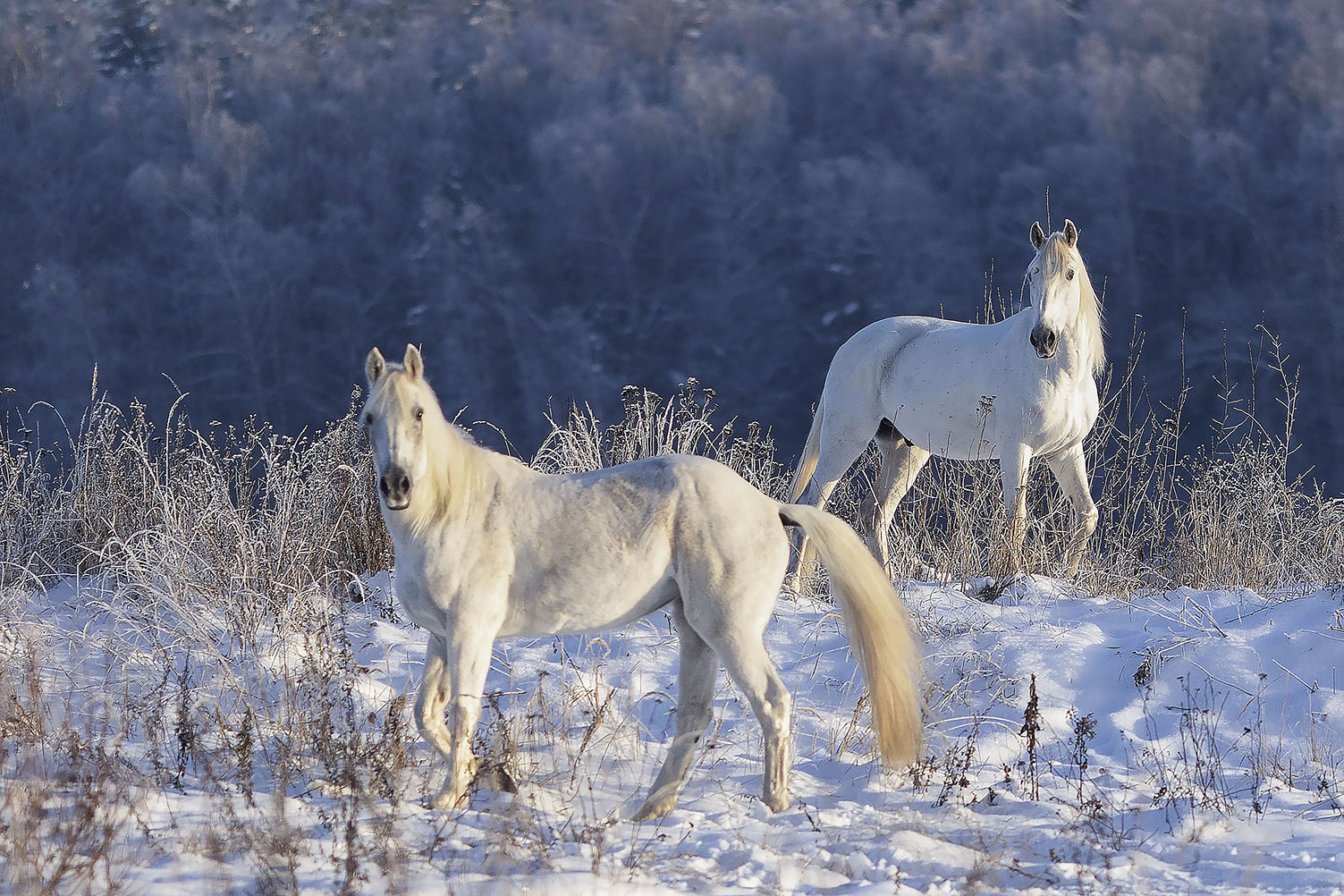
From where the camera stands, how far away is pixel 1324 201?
2661 cm

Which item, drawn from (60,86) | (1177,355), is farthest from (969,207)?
(60,86)

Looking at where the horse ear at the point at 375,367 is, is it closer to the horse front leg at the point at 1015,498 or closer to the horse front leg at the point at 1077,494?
the horse front leg at the point at 1015,498

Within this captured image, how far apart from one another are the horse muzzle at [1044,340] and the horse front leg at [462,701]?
13.5 feet

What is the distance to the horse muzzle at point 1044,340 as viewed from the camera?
6.77 m

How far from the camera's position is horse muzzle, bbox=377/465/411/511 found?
3.58 meters

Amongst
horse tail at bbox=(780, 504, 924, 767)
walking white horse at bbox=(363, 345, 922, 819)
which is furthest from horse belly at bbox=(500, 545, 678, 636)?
horse tail at bbox=(780, 504, 924, 767)

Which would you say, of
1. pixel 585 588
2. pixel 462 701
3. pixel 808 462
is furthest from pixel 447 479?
pixel 808 462

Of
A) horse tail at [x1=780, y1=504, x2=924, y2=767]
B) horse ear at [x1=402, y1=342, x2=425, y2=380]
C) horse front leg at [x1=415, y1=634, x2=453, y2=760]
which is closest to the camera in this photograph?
horse ear at [x1=402, y1=342, x2=425, y2=380]

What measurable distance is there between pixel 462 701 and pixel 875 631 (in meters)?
1.45

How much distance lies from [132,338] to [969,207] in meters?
20.0

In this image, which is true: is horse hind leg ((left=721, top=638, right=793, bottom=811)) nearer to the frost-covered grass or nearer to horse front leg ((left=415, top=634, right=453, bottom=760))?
the frost-covered grass

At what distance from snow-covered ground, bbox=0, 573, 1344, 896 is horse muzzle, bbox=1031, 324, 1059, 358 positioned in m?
1.35

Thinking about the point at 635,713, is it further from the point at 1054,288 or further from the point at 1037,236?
the point at 1037,236

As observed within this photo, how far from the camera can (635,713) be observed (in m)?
5.18
